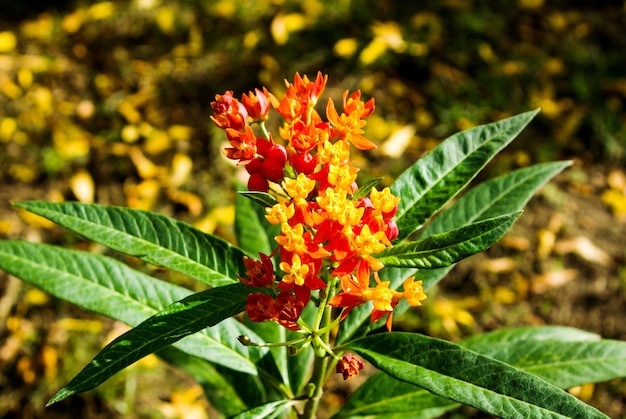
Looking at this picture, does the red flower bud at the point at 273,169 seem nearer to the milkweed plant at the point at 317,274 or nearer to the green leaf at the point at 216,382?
the milkweed plant at the point at 317,274

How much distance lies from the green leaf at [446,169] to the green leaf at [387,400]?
54 cm

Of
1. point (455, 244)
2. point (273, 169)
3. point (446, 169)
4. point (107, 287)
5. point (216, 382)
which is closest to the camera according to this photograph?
point (455, 244)

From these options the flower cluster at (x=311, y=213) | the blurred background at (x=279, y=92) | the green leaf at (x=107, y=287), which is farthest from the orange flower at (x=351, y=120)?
the blurred background at (x=279, y=92)

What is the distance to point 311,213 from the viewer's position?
117 cm

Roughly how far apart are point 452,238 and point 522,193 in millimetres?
667

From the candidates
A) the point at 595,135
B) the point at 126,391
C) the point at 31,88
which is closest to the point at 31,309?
the point at 126,391

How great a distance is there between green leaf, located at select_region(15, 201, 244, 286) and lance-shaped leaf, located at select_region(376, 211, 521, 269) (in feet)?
1.38

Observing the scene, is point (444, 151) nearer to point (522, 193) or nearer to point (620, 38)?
point (522, 193)

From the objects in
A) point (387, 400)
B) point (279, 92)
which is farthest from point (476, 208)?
point (279, 92)

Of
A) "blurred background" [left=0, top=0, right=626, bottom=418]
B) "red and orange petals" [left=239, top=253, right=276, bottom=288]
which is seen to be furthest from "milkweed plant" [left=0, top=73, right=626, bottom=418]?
"blurred background" [left=0, top=0, right=626, bottom=418]

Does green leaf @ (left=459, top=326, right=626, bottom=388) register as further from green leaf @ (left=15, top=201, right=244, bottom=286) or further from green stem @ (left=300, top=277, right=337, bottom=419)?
green leaf @ (left=15, top=201, right=244, bottom=286)

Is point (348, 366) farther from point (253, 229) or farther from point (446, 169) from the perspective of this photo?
point (253, 229)

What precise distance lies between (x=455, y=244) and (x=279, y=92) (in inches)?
99.8

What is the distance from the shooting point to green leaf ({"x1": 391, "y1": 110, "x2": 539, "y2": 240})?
1.44 metres
